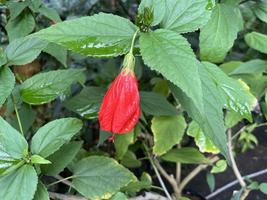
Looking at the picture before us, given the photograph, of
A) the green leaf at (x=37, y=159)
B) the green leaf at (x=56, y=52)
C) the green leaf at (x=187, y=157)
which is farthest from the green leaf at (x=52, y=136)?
the green leaf at (x=187, y=157)

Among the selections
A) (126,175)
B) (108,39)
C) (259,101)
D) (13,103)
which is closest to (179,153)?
(259,101)

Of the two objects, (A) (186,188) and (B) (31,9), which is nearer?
(B) (31,9)

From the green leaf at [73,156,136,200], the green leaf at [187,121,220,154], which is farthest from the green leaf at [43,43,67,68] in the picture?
the green leaf at [187,121,220,154]

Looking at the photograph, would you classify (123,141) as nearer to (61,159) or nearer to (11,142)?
(61,159)

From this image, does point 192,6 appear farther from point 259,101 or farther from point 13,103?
point 259,101

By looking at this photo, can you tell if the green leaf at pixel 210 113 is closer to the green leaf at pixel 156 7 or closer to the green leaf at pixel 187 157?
the green leaf at pixel 156 7

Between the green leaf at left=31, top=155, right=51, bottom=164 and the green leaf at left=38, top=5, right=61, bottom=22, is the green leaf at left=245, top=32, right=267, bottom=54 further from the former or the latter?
the green leaf at left=31, top=155, right=51, bottom=164

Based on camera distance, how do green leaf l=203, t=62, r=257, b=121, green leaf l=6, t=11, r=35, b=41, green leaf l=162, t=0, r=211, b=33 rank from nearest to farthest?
1. green leaf l=162, t=0, r=211, b=33
2. green leaf l=203, t=62, r=257, b=121
3. green leaf l=6, t=11, r=35, b=41
